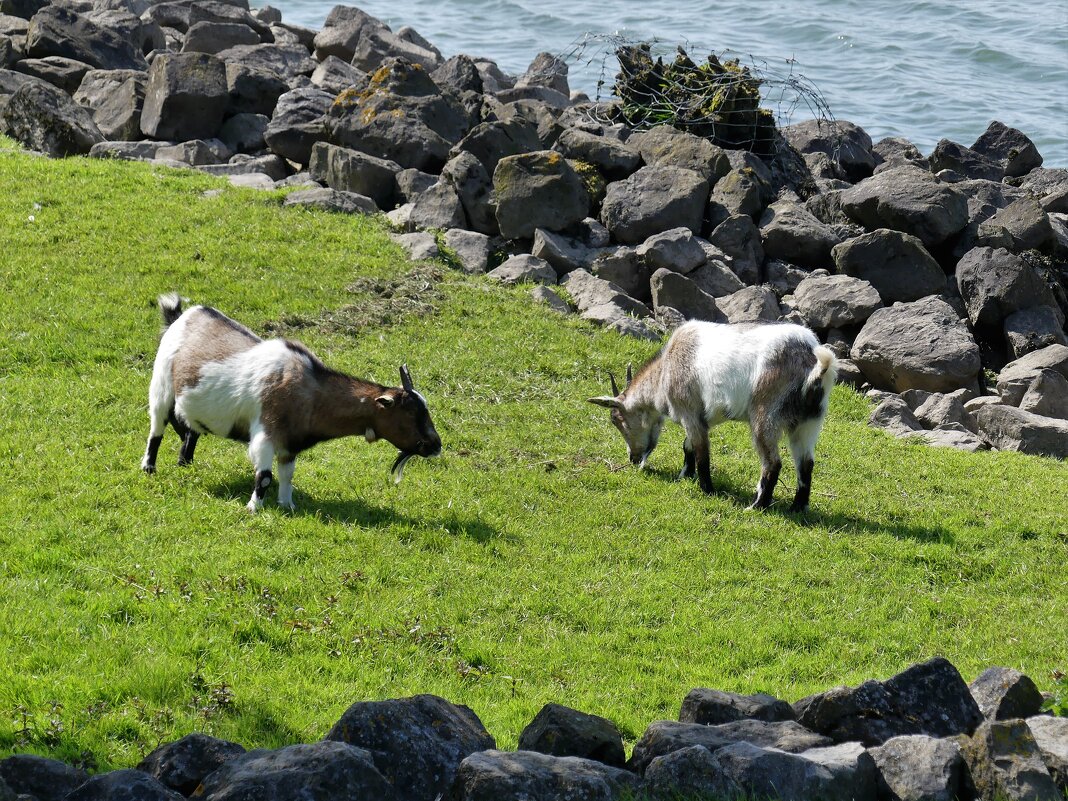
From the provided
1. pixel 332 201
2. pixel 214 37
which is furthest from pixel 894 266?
pixel 214 37

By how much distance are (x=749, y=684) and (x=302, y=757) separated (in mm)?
4020

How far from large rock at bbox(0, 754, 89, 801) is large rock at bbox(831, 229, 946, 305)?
53.6 ft

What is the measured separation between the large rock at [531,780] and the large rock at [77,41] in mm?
26106

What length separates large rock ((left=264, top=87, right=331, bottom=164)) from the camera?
23797 mm

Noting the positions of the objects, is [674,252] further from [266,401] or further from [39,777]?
[39,777]

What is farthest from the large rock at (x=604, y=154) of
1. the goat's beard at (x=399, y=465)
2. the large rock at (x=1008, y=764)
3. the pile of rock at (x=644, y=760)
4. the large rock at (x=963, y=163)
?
the large rock at (x=1008, y=764)

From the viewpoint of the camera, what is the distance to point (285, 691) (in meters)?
7.92

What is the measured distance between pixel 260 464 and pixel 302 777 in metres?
5.50

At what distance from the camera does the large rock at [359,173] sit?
845 inches

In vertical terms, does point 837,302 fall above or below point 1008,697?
below

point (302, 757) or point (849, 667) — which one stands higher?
point (302, 757)

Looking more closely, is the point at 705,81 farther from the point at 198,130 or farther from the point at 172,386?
the point at 172,386

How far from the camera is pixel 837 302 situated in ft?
62.6

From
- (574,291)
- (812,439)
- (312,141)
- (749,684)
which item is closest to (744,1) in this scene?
(312,141)
